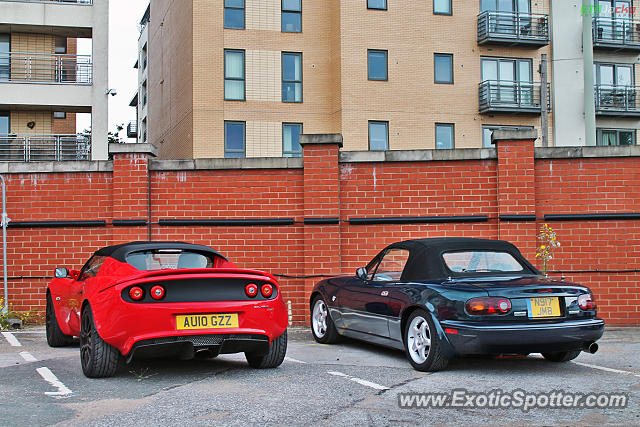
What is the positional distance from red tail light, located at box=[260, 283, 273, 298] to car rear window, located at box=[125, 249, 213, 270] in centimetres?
90

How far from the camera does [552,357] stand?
779 centimetres

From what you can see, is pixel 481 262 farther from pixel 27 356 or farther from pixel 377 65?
pixel 377 65

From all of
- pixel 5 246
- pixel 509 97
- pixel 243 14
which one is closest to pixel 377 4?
pixel 243 14

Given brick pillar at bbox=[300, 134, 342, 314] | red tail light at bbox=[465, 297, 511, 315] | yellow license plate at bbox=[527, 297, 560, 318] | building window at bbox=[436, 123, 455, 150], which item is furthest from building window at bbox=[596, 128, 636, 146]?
red tail light at bbox=[465, 297, 511, 315]

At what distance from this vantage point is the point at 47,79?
26188 millimetres

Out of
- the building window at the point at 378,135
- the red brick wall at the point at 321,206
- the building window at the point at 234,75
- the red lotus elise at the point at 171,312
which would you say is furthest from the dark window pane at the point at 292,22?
the red lotus elise at the point at 171,312

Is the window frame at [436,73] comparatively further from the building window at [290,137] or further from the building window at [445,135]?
Answer: the building window at [290,137]

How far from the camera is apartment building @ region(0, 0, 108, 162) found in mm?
25375

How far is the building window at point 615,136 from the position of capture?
94.9ft

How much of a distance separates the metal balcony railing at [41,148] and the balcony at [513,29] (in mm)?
15184

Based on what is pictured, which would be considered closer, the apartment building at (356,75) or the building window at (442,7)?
the apartment building at (356,75)

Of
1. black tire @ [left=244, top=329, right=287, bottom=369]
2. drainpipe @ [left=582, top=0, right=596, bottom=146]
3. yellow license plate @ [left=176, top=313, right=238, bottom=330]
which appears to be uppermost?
drainpipe @ [left=582, top=0, right=596, bottom=146]

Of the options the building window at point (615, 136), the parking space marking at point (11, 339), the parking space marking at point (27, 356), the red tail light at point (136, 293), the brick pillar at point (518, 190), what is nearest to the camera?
the red tail light at point (136, 293)

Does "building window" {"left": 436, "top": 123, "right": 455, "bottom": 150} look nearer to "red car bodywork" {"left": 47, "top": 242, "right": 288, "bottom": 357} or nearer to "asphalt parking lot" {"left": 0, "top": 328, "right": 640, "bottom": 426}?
"asphalt parking lot" {"left": 0, "top": 328, "right": 640, "bottom": 426}
